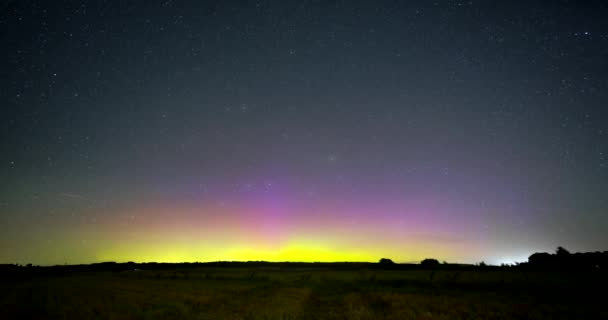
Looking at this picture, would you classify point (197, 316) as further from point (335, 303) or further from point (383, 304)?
point (383, 304)

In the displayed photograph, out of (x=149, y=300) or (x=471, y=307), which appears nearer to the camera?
(x=471, y=307)

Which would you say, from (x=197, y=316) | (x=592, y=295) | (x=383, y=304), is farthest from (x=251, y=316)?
(x=592, y=295)

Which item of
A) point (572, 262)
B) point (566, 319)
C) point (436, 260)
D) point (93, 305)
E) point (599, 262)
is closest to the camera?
point (566, 319)

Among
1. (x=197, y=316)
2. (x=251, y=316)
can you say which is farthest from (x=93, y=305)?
(x=251, y=316)

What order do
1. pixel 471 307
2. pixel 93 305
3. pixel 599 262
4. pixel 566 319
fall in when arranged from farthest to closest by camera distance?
1. pixel 599 262
2. pixel 93 305
3. pixel 471 307
4. pixel 566 319

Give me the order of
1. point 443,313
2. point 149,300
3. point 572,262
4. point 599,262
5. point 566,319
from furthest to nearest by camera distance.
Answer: point 572,262, point 599,262, point 149,300, point 443,313, point 566,319

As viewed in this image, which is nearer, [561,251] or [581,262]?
[581,262]

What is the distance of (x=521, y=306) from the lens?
2470 cm

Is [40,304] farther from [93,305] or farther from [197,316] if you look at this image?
[197,316]

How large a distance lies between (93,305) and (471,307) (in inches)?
1064

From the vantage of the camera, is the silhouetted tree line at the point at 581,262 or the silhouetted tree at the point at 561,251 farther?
the silhouetted tree at the point at 561,251

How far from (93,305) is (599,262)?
93.7 m

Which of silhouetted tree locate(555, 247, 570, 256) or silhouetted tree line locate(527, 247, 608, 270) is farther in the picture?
silhouetted tree locate(555, 247, 570, 256)

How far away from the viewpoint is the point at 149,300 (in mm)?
30562
